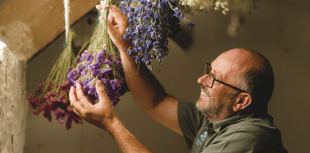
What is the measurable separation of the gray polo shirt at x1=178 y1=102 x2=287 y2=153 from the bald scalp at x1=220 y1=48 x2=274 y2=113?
0.09 meters

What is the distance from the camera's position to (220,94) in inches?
46.8

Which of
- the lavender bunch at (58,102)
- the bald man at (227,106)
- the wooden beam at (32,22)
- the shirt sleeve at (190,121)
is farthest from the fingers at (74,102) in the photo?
the shirt sleeve at (190,121)

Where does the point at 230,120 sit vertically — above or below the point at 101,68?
below

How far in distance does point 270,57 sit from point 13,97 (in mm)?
1752

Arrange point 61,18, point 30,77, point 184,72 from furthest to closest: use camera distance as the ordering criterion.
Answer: point 184,72 → point 30,77 → point 61,18

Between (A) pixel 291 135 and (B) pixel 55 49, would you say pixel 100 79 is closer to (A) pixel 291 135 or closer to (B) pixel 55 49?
(B) pixel 55 49

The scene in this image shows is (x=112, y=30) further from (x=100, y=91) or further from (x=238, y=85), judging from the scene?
(x=238, y=85)

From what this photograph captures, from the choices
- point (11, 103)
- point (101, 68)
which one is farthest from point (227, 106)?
point (11, 103)

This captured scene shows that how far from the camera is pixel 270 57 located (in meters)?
1.84

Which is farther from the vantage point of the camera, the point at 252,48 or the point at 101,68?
the point at 252,48

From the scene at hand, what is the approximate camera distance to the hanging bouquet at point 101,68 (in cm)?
118

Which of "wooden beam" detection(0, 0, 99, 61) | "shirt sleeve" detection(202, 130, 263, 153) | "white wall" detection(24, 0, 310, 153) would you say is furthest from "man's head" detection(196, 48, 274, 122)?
"wooden beam" detection(0, 0, 99, 61)

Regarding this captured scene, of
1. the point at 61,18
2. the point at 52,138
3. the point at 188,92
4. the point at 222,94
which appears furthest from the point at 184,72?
the point at 52,138

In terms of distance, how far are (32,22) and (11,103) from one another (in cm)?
49
